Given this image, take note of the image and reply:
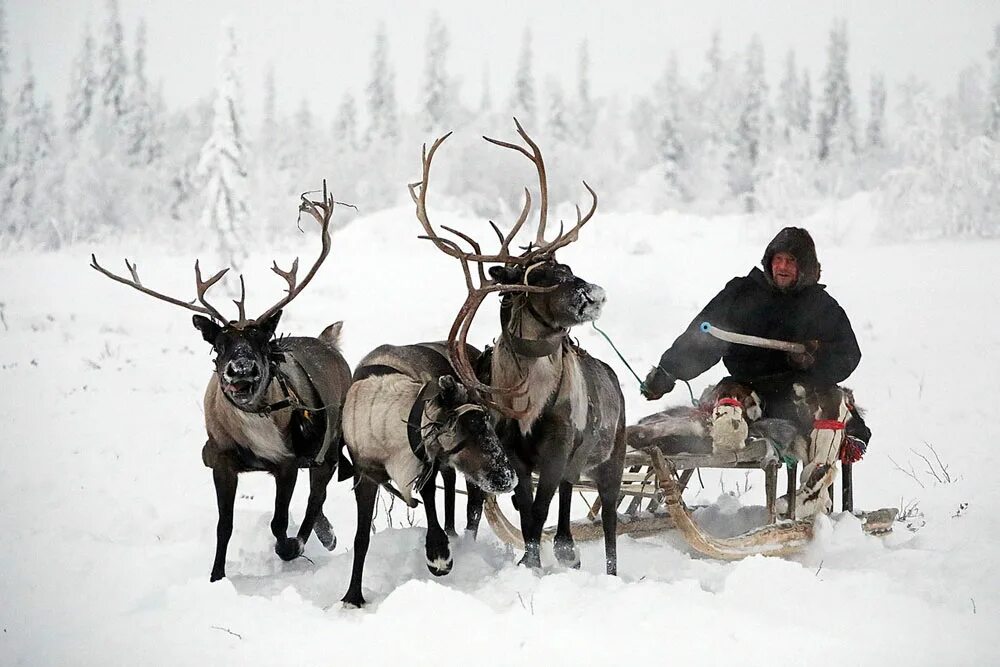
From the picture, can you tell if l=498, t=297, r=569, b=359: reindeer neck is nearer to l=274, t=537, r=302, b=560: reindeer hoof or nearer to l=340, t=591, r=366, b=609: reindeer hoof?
l=340, t=591, r=366, b=609: reindeer hoof

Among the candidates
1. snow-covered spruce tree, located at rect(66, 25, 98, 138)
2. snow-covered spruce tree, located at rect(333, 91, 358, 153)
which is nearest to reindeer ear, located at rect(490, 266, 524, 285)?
snow-covered spruce tree, located at rect(66, 25, 98, 138)

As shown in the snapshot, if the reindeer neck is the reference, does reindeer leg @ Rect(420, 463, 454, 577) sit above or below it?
below

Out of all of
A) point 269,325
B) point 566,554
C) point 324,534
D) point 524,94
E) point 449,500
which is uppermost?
point 524,94

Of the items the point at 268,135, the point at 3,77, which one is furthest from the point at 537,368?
the point at 268,135

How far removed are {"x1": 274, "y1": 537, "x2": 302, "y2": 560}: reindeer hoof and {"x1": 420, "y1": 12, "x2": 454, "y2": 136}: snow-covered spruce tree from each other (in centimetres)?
2419

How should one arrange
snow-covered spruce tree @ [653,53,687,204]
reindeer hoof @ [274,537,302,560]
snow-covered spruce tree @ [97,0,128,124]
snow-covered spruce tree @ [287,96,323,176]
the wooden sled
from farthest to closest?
snow-covered spruce tree @ [287,96,323,176] → snow-covered spruce tree @ [653,53,687,204] → snow-covered spruce tree @ [97,0,128,124] → reindeer hoof @ [274,537,302,560] → the wooden sled

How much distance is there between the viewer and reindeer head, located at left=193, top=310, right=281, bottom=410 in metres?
3.90

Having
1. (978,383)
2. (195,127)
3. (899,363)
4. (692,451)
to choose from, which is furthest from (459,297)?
(195,127)

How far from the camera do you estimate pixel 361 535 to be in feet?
12.6

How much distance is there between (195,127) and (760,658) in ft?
88.7

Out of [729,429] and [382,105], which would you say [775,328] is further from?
[382,105]

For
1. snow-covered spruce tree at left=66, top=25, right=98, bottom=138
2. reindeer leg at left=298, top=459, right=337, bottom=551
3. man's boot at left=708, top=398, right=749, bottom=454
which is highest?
snow-covered spruce tree at left=66, top=25, right=98, bottom=138

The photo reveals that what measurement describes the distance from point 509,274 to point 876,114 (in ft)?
80.9

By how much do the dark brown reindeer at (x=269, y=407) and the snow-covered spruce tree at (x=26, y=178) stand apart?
870 centimetres
